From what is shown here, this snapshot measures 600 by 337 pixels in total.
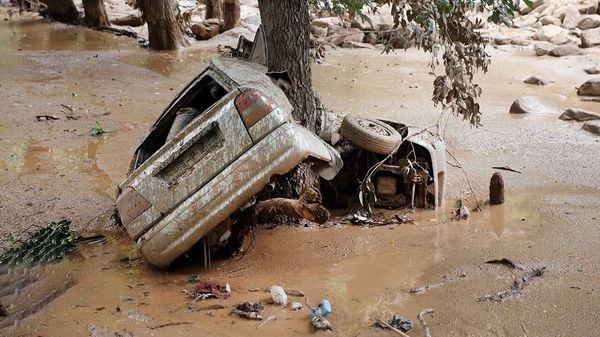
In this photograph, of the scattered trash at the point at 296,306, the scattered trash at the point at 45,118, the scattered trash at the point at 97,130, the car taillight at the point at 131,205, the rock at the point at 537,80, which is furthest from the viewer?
the rock at the point at 537,80

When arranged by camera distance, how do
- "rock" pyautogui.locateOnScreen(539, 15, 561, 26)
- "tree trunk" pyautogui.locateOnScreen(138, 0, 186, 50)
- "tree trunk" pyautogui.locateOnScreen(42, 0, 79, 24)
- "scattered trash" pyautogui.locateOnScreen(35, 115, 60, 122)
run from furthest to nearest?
"rock" pyautogui.locateOnScreen(539, 15, 561, 26) → "tree trunk" pyautogui.locateOnScreen(42, 0, 79, 24) → "tree trunk" pyautogui.locateOnScreen(138, 0, 186, 50) → "scattered trash" pyautogui.locateOnScreen(35, 115, 60, 122)

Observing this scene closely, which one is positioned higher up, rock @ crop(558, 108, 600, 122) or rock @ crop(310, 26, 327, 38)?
rock @ crop(310, 26, 327, 38)

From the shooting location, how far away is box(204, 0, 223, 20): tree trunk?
57.6 feet

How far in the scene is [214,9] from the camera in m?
17.6

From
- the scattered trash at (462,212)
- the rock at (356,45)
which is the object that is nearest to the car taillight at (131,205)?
the scattered trash at (462,212)

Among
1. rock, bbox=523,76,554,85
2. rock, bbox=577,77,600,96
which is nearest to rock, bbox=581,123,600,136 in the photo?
rock, bbox=577,77,600,96

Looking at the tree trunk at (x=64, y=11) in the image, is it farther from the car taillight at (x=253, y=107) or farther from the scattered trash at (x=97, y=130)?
the car taillight at (x=253, y=107)

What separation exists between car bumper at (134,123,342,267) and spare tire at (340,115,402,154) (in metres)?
1.16

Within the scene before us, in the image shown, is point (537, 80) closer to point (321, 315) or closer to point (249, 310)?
point (321, 315)

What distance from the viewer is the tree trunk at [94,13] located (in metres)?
16.4

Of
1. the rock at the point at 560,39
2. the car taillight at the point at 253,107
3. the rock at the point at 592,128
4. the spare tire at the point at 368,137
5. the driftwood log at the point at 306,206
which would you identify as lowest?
the rock at the point at 560,39

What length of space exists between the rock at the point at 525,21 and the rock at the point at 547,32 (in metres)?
1.57

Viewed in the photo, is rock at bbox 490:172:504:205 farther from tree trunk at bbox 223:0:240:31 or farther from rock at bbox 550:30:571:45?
tree trunk at bbox 223:0:240:31

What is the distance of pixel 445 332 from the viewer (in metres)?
3.37
